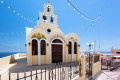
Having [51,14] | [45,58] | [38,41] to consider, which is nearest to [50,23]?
[51,14]

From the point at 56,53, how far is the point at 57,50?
420 millimetres

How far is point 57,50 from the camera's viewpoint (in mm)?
8797

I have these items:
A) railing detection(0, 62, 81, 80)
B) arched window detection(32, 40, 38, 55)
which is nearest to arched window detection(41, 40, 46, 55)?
arched window detection(32, 40, 38, 55)

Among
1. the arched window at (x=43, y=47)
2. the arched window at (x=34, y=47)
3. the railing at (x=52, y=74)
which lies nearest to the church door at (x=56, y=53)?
the arched window at (x=43, y=47)

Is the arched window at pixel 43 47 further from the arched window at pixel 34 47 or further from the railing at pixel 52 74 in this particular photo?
the railing at pixel 52 74

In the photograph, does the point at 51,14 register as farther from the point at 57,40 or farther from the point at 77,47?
the point at 77,47

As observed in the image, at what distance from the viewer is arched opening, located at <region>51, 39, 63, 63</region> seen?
8.61 metres

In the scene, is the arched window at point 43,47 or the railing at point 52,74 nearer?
the railing at point 52,74

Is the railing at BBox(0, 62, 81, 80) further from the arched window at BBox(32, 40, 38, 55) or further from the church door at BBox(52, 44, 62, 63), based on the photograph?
the church door at BBox(52, 44, 62, 63)

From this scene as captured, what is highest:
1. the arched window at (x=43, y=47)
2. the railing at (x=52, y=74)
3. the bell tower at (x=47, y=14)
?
the bell tower at (x=47, y=14)

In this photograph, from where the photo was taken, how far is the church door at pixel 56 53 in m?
8.61

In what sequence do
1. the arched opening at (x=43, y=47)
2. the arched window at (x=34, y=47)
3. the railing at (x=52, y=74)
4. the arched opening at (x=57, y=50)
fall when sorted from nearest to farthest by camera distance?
the railing at (x=52, y=74) < the arched window at (x=34, y=47) < the arched opening at (x=43, y=47) < the arched opening at (x=57, y=50)

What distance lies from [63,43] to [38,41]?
3260mm

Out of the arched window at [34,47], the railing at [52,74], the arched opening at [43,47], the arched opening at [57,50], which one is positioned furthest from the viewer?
the arched opening at [57,50]
